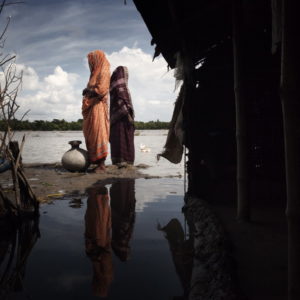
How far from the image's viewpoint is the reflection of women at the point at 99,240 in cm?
227

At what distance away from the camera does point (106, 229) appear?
3.55 m

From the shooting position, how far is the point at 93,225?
370 centimetres

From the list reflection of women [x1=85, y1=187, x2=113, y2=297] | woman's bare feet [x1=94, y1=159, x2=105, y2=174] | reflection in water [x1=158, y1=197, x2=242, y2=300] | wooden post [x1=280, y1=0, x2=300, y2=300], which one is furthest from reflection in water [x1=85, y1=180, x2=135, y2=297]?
woman's bare feet [x1=94, y1=159, x2=105, y2=174]

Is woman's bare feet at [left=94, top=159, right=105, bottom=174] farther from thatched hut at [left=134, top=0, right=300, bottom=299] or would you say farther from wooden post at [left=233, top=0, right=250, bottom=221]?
wooden post at [left=233, top=0, right=250, bottom=221]

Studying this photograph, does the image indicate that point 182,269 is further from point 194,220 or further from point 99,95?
point 99,95

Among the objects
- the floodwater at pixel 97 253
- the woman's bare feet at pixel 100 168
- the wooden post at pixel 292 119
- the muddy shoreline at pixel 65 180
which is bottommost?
the floodwater at pixel 97 253

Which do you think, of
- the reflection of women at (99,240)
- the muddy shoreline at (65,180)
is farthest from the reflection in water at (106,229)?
the muddy shoreline at (65,180)

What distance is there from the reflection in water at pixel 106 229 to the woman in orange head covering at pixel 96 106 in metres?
2.55

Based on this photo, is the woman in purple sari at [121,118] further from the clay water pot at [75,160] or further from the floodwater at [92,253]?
the floodwater at [92,253]

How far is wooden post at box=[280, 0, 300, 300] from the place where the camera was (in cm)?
159

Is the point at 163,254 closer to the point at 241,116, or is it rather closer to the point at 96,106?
the point at 241,116

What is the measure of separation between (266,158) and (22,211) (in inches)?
170

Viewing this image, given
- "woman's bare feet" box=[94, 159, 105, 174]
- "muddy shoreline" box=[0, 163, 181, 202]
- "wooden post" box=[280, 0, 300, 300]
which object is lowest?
"muddy shoreline" box=[0, 163, 181, 202]

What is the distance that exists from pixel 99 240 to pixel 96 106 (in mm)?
5694
